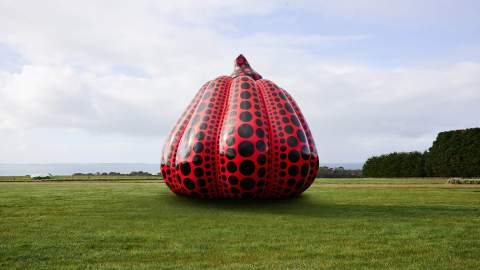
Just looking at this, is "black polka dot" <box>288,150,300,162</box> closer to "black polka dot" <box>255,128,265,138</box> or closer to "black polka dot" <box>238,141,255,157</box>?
"black polka dot" <box>255,128,265,138</box>

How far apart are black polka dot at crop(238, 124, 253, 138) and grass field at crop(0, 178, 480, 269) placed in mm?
2354

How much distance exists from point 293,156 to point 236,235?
526 cm

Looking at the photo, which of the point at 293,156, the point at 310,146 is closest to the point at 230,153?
the point at 293,156

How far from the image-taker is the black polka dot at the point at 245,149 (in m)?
13.3

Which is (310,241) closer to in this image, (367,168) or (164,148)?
(164,148)

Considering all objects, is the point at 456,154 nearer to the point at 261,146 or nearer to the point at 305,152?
the point at 305,152

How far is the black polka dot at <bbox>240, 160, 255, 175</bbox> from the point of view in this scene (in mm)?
13297

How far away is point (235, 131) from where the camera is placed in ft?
44.5

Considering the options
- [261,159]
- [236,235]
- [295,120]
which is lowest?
[236,235]

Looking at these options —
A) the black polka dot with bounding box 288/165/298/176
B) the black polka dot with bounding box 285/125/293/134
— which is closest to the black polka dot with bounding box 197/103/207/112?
the black polka dot with bounding box 285/125/293/134

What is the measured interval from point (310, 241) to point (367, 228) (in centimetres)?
211

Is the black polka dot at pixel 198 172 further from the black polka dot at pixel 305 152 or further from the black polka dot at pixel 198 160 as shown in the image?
the black polka dot at pixel 305 152

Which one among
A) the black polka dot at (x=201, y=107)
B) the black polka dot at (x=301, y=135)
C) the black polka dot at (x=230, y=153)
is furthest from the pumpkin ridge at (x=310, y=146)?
the black polka dot at (x=201, y=107)

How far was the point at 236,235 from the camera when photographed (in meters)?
9.14
